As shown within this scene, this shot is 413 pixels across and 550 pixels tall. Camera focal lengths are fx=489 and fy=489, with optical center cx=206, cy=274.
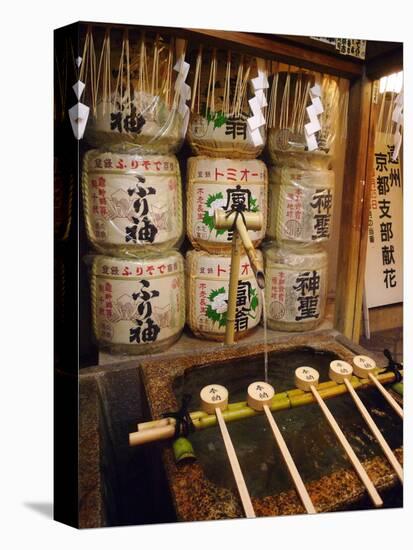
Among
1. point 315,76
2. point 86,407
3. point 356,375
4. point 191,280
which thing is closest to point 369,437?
point 356,375

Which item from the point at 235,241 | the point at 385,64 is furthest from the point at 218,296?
the point at 385,64

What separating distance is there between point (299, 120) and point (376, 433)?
1647 millimetres

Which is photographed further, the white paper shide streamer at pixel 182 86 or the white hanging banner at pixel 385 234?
the white hanging banner at pixel 385 234

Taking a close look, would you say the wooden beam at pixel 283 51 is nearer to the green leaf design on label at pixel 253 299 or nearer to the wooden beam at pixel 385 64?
the wooden beam at pixel 385 64

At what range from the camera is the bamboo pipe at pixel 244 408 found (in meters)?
2.24

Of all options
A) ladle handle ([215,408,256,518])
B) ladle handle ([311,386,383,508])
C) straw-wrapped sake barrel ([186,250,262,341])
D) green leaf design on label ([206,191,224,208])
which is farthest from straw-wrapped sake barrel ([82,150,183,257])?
ladle handle ([311,386,383,508])

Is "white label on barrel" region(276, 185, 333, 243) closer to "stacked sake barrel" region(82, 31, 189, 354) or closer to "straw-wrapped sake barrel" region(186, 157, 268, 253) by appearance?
"straw-wrapped sake barrel" region(186, 157, 268, 253)

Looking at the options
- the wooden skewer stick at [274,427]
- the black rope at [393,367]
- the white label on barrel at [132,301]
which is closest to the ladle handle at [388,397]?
the black rope at [393,367]

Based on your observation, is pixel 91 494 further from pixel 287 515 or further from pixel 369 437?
pixel 369 437

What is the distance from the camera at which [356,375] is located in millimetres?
2646

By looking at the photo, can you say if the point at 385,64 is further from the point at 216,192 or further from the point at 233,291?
the point at 233,291

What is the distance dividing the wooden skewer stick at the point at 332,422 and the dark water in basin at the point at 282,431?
0.19ft

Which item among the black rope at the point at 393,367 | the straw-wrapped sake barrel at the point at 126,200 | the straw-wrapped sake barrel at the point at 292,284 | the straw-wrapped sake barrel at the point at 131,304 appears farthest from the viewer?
the straw-wrapped sake barrel at the point at 292,284

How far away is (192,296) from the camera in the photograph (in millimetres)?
2670
